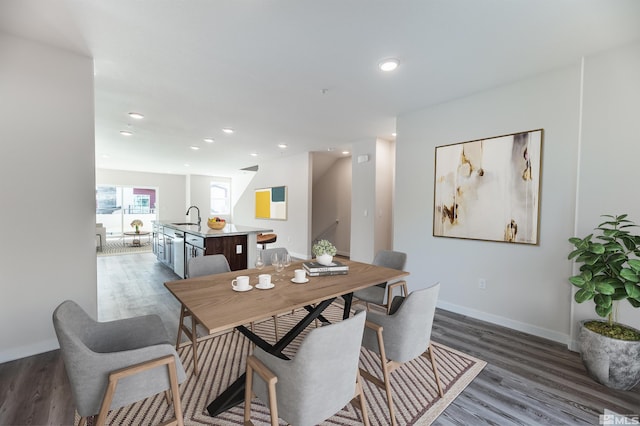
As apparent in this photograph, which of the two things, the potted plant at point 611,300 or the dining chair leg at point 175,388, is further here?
the potted plant at point 611,300

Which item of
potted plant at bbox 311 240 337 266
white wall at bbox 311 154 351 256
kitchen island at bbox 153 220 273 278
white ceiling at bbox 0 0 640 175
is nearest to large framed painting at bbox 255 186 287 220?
white wall at bbox 311 154 351 256

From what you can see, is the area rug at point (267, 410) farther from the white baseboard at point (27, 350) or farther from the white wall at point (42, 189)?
the white wall at point (42, 189)

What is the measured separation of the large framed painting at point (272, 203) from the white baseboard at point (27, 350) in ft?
16.8

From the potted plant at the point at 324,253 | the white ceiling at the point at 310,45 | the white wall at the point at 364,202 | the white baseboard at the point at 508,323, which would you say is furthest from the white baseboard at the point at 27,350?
the white wall at the point at 364,202

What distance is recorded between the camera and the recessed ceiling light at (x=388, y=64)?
239 centimetres

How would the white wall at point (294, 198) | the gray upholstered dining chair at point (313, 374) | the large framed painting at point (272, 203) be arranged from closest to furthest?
the gray upholstered dining chair at point (313, 374) < the white wall at point (294, 198) < the large framed painting at point (272, 203)

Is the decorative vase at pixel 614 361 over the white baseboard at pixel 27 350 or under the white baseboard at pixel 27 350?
over

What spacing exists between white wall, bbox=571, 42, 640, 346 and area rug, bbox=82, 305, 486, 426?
1.40 meters

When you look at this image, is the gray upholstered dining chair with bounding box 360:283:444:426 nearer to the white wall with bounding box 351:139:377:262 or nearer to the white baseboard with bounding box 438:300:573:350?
the white baseboard with bounding box 438:300:573:350

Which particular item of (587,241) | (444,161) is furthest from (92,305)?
(587,241)

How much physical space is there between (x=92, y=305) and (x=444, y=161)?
408 centimetres

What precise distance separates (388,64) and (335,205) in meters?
5.10

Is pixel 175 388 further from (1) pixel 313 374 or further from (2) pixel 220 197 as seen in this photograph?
(2) pixel 220 197

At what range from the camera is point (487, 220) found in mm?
3014
